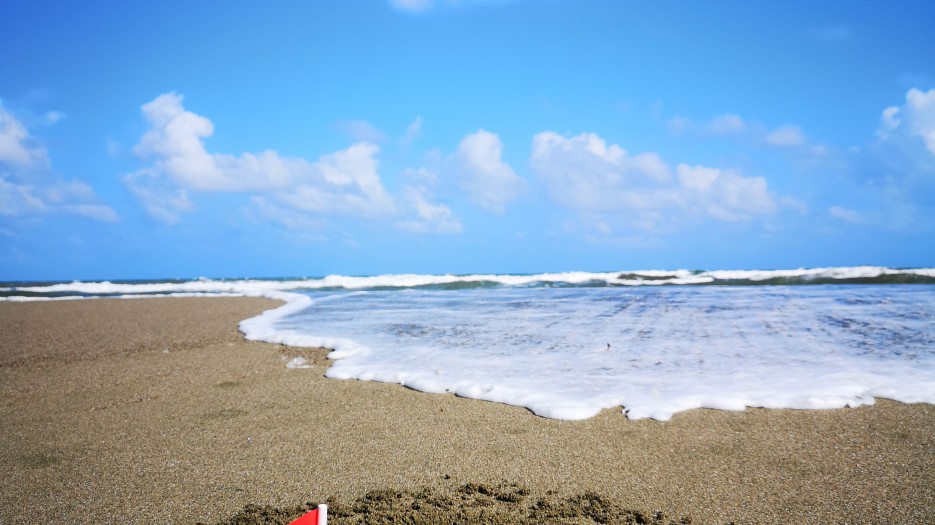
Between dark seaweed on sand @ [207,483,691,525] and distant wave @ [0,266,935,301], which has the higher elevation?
distant wave @ [0,266,935,301]

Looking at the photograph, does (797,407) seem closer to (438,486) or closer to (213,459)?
(438,486)

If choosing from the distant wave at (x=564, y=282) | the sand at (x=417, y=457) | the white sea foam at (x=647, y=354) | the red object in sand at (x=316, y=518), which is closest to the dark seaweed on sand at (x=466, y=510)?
the sand at (x=417, y=457)

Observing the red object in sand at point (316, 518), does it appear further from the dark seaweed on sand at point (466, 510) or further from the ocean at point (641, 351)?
the ocean at point (641, 351)

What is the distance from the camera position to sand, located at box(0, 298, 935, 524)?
9.22 ft

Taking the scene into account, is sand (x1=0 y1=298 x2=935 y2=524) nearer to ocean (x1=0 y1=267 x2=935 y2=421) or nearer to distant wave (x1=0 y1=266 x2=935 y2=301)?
ocean (x1=0 y1=267 x2=935 y2=421)

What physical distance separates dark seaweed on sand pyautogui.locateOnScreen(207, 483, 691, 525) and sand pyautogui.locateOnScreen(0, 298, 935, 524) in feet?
0.05

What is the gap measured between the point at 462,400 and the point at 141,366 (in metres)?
4.25

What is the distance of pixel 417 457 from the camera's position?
3424 millimetres

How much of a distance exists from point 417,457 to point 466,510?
0.76m

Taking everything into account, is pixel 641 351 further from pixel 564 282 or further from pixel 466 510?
pixel 564 282

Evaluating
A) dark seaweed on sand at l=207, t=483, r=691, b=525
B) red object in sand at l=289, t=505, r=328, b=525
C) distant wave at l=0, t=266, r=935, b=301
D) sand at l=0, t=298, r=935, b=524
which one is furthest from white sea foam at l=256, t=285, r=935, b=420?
distant wave at l=0, t=266, r=935, b=301

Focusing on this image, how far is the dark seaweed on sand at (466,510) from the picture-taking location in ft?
8.67

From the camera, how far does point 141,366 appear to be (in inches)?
248

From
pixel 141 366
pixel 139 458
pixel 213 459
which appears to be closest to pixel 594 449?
pixel 213 459
